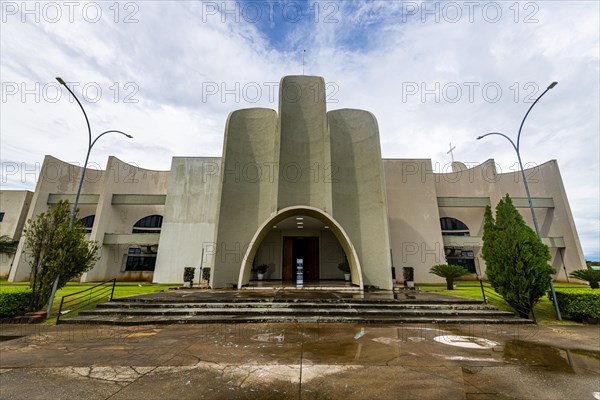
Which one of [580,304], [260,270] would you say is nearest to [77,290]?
[260,270]

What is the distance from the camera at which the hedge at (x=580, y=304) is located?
8539 mm

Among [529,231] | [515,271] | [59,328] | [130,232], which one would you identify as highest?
[130,232]

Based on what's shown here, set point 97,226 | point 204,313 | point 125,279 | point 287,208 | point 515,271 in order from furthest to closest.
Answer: point 125,279, point 97,226, point 287,208, point 515,271, point 204,313

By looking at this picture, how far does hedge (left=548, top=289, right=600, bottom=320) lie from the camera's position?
8.54 metres

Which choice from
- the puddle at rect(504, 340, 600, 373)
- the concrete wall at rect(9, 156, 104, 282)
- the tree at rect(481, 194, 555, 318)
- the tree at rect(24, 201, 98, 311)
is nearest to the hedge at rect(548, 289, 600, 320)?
the tree at rect(481, 194, 555, 318)

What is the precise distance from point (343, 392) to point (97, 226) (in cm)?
2584

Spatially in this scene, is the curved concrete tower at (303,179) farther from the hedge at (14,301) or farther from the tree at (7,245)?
the tree at (7,245)

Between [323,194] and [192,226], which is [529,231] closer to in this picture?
[323,194]

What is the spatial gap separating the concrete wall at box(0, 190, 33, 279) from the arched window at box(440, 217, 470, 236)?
3962 centimetres

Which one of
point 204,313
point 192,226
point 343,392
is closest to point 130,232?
point 192,226

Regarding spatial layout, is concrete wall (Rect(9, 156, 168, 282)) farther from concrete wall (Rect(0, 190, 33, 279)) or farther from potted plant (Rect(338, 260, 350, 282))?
potted plant (Rect(338, 260, 350, 282))

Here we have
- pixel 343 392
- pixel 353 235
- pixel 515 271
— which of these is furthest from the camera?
pixel 353 235

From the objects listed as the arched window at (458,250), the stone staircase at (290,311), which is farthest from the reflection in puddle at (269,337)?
the arched window at (458,250)

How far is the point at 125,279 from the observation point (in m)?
24.2
